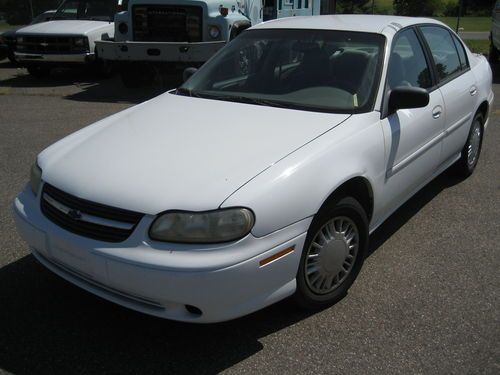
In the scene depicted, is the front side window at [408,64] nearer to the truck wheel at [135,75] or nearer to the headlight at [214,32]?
the headlight at [214,32]

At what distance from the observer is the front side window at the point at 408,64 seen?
3848 mm

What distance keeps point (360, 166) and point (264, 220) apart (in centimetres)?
86

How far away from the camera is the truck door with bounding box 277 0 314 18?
42.4ft

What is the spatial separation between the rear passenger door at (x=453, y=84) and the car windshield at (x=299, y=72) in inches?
36.0

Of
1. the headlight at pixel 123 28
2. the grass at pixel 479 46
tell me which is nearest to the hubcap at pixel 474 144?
the headlight at pixel 123 28

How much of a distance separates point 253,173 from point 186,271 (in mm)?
612

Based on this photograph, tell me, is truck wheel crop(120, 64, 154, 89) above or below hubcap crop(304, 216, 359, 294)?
below

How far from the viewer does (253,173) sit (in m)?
2.78

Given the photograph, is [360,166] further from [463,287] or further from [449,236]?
[449,236]

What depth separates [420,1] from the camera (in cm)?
2853

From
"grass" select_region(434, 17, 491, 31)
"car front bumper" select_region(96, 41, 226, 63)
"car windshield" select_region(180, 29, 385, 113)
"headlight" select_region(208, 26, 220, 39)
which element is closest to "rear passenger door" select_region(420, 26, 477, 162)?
"car windshield" select_region(180, 29, 385, 113)

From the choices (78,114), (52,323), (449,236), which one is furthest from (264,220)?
(78,114)

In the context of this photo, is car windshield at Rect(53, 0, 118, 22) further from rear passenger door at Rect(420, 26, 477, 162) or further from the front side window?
the front side window

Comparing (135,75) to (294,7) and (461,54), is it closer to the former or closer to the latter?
(294,7)
